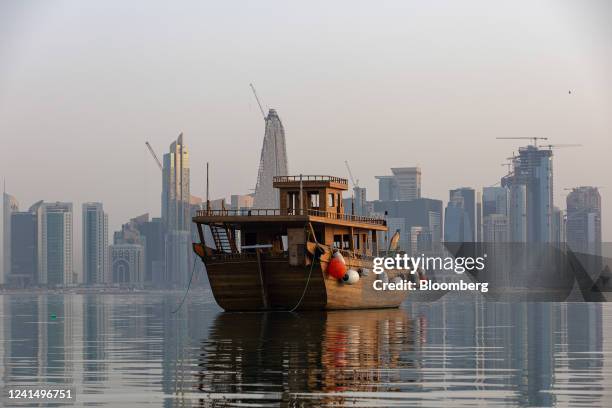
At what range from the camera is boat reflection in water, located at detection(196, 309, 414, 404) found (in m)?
29.2

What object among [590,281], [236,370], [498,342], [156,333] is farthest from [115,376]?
[590,281]

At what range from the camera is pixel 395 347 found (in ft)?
144

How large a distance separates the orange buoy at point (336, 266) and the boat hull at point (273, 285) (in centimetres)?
43

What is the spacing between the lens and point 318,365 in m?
35.5

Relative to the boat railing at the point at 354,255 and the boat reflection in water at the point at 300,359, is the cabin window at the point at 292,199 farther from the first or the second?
the boat reflection in water at the point at 300,359

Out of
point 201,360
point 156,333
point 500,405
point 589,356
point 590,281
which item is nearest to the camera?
point 500,405

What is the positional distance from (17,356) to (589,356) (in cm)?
1919

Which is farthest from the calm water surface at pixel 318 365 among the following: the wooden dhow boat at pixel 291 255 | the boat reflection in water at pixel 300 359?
the wooden dhow boat at pixel 291 255

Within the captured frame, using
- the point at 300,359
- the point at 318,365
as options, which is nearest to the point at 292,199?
the point at 300,359

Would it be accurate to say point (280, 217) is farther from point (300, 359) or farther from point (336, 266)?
point (300, 359)

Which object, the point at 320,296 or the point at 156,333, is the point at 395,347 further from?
the point at 320,296

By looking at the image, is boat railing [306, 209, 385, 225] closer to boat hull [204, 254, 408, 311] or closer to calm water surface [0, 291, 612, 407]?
boat hull [204, 254, 408, 311]

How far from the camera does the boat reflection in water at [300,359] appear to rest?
29250mm

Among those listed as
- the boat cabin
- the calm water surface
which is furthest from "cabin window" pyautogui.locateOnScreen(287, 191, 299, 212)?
the calm water surface
